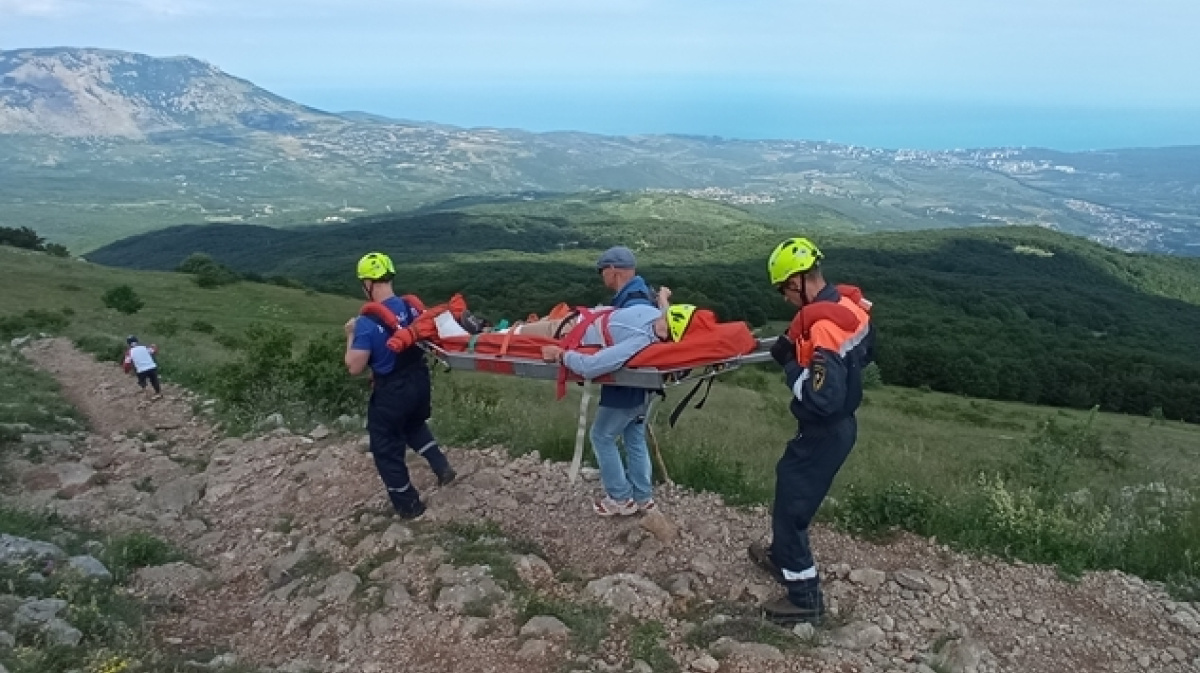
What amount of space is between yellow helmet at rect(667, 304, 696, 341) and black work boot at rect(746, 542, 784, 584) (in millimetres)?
1835

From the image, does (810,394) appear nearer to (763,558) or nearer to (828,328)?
(828,328)

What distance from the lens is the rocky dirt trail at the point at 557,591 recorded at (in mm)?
5852

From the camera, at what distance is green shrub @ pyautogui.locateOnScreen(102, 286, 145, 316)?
127ft

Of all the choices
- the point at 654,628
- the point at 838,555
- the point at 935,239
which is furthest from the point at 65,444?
the point at 935,239

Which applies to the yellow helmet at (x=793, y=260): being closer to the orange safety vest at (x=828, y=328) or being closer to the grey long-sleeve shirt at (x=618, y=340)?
the orange safety vest at (x=828, y=328)

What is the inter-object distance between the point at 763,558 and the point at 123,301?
40508 mm

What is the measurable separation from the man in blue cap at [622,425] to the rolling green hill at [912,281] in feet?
179

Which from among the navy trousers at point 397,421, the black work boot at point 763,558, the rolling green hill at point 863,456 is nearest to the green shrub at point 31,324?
the rolling green hill at point 863,456

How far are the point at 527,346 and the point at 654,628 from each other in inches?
103

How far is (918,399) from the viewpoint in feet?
142

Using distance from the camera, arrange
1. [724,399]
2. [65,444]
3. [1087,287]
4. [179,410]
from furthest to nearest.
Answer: [1087,287]
[724,399]
[179,410]
[65,444]

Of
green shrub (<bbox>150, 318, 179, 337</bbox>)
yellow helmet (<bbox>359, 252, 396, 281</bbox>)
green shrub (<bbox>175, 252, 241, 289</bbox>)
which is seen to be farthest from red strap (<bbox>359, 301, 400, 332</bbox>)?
green shrub (<bbox>175, 252, 241, 289</bbox>)

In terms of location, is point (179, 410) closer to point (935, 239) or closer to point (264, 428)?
point (264, 428)

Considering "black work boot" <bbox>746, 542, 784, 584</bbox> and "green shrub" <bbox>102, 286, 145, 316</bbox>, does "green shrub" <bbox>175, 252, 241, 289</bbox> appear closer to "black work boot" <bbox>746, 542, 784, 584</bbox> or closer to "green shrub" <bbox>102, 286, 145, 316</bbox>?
"green shrub" <bbox>102, 286, 145, 316</bbox>
